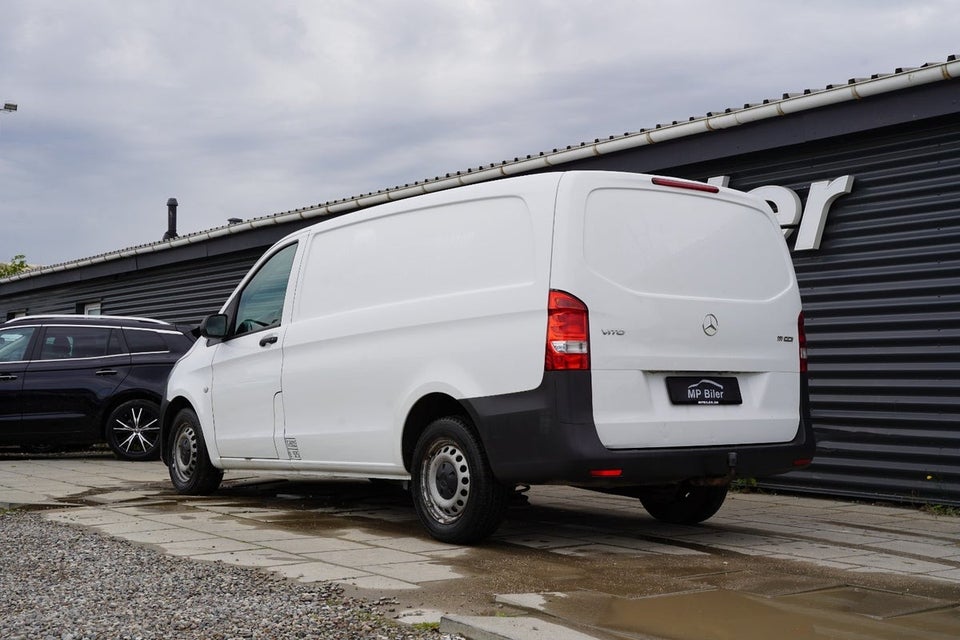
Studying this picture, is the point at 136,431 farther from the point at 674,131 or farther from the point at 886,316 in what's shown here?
the point at 886,316

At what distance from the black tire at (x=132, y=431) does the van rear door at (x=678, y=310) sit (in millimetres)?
7945

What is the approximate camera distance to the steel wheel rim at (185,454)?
8.64m

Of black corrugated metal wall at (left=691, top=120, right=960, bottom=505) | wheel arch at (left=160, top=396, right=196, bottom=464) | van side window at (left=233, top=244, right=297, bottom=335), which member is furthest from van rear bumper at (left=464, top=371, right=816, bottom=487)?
wheel arch at (left=160, top=396, right=196, bottom=464)

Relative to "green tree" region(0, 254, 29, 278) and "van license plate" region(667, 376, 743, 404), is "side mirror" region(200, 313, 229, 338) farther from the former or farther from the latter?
"green tree" region(0, 254, 29, 278)

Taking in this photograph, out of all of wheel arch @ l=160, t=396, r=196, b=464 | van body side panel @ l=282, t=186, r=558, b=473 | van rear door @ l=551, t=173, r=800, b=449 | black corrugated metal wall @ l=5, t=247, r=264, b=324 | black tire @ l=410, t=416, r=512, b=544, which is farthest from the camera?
black corrugated metal wall @ l=5, t=247, r=264, b=324

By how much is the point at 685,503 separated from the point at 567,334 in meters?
2.11

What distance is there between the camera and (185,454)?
346 inches

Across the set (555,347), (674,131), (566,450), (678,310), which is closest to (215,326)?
(555,347)

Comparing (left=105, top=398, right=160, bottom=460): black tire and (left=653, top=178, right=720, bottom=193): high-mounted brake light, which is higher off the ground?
(left=653, top=178, right=720, bottom=193): high-mounted brake light

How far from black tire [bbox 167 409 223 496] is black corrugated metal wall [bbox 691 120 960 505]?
4.57 metres

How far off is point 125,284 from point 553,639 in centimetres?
1801

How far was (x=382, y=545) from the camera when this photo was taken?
6.11m

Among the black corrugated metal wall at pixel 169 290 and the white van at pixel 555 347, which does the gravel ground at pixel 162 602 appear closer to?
the white van at pixel 555 347

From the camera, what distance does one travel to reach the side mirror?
823 cm
